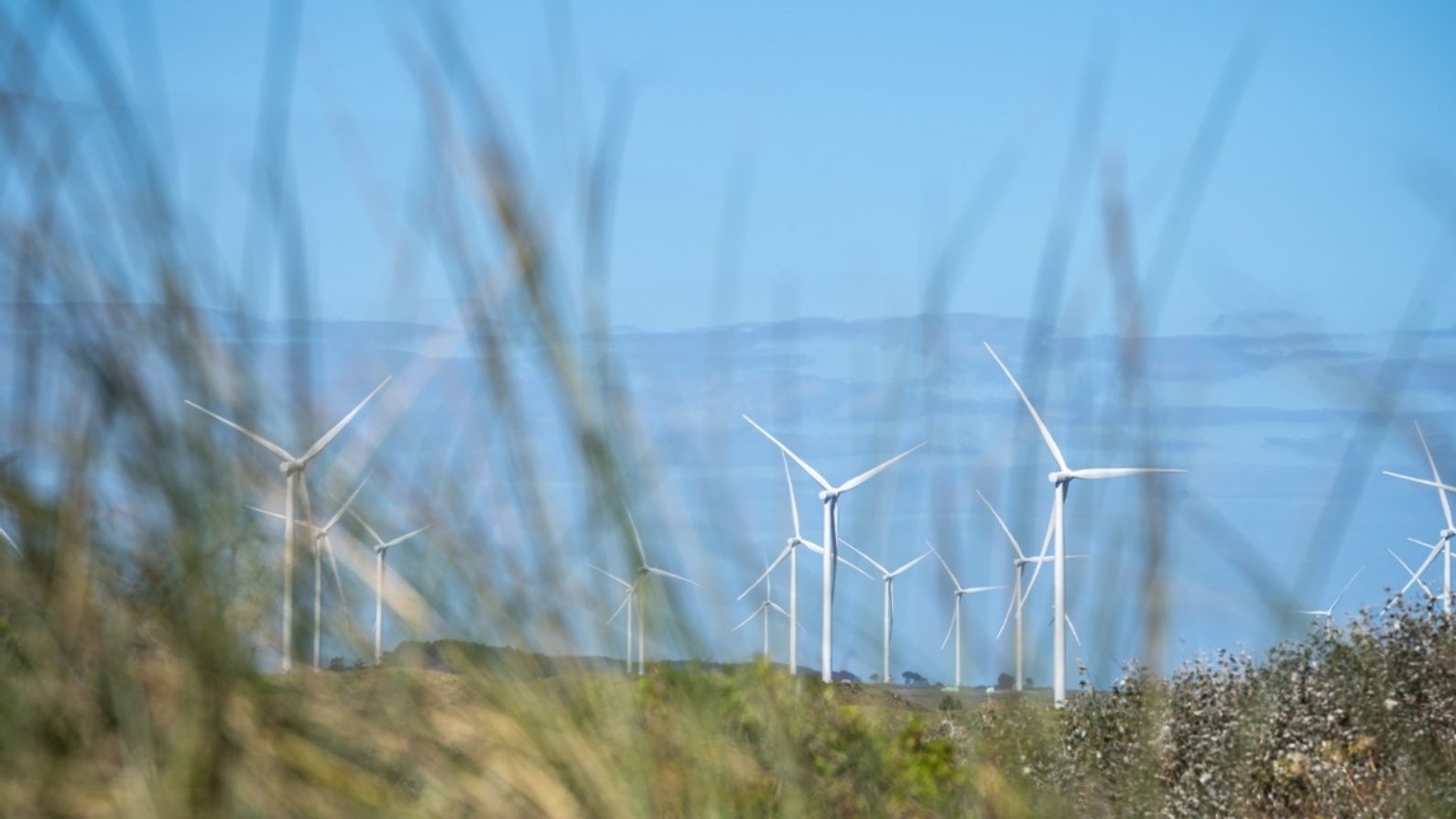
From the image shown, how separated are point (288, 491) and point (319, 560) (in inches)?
6.7

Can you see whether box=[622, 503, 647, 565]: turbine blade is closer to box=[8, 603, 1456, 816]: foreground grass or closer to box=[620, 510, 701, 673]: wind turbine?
box=[620, 510, 701, 673]: wind turbine

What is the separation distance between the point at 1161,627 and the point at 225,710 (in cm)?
156

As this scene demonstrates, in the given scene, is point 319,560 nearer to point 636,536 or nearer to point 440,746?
point 440,746

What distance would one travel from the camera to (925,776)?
5527 millimetres

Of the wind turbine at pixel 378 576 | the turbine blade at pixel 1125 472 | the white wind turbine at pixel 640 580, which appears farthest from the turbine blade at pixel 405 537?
the turbine blade at pixel 1125 472

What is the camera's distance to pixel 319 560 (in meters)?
2.34

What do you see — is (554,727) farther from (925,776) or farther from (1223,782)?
(1223,782)

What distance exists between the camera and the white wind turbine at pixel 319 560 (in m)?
2.29

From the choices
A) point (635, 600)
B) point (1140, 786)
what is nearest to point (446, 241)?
point (635, 600)

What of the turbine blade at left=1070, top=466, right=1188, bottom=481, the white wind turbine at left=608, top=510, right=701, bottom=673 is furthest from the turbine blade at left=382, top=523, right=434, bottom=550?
the turbine blade at left=1070, top=466, right=1188, bottom=481

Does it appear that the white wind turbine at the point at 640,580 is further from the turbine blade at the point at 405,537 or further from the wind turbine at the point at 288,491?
the wind turbine at the point at 288,491

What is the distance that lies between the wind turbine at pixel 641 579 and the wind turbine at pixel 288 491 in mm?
490

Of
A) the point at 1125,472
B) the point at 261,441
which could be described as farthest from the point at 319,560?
the point at 1125,472

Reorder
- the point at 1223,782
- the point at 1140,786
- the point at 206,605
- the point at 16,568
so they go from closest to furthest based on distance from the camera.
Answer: the point at 206,605 < the point at 16,568 < the point at 1140,786 < the point at 1223,782
